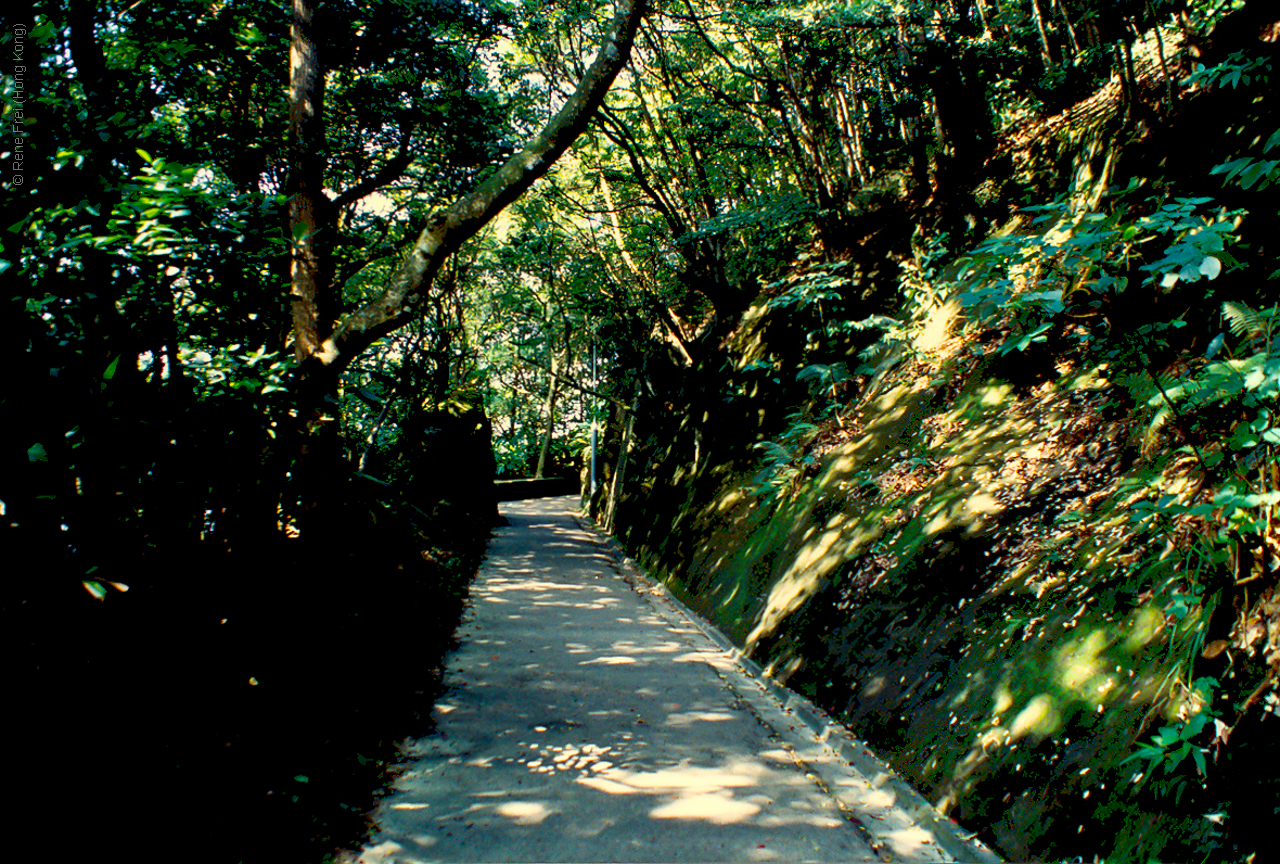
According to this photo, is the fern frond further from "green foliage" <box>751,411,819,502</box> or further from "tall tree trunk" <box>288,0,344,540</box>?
"green foliage" <box>751,411,819,502</box>

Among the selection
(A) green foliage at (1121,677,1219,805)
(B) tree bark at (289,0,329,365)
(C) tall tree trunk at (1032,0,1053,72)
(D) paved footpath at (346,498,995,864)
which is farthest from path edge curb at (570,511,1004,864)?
(C) tall tree trunk at (1032,0,1053,72)

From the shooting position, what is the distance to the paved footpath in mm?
3992

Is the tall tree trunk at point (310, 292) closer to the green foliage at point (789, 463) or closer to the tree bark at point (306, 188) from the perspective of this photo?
the tree bark at point (306, 188)

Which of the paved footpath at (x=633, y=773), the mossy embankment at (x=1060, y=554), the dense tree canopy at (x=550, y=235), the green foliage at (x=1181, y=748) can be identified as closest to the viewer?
the green foliage at (x=1181, y=748)

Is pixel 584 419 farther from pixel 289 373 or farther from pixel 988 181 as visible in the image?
pixel 289 373

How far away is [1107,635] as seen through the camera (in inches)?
162

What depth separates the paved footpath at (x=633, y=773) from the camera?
157 inches

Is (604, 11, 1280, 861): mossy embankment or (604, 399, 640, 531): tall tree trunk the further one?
(604, 399, 640, 531): tall tree trunk

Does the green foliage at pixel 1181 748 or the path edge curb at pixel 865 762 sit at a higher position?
the green foliage at pixel 1181 748

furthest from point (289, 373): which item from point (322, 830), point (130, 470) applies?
point (322, 830)

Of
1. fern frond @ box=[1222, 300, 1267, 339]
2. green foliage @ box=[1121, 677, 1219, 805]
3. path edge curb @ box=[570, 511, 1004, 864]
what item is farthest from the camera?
path edge curb @ box=[570, 511, 1004, 864]

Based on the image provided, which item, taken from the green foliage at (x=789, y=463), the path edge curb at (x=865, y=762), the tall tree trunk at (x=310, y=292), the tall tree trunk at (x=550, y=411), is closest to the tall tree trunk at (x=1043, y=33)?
the green foliage at (x=789, y=463)

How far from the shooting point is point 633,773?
4.92m

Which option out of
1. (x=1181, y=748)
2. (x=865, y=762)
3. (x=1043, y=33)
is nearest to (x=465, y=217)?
(x=865, y=762)
